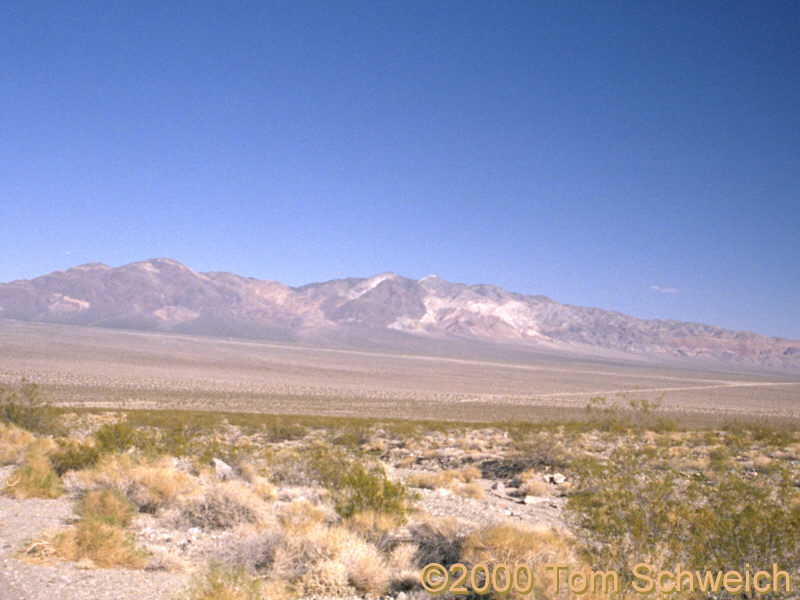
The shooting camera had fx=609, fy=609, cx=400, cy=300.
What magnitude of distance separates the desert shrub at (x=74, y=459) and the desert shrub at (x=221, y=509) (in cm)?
397

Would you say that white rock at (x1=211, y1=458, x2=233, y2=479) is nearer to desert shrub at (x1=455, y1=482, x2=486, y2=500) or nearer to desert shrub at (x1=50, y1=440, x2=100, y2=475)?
desert shrub at (x1=50, y1=440, x2=100, y2=475)

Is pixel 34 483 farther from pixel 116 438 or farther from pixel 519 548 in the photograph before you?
pixel 519 548

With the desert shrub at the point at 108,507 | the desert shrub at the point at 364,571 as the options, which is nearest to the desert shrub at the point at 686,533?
the desert shrub at the point at 364,571

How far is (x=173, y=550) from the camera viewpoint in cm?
732

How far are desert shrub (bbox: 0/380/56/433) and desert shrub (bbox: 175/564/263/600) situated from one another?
1543cm

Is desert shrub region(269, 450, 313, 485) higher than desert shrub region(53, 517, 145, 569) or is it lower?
lower

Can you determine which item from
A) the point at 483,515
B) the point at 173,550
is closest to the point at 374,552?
the point at 173,550

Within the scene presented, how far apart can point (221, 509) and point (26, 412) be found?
1335 centimetres

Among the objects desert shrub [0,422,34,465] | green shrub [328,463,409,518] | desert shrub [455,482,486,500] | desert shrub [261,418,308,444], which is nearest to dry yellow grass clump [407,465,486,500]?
desert shrub [455,482,486,500]

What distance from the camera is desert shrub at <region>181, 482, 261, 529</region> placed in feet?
28.4

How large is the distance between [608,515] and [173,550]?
5.22 metres

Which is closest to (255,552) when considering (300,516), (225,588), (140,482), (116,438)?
(225,588)

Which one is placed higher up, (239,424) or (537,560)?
(537,560)

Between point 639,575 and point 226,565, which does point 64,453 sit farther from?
point 639,575
